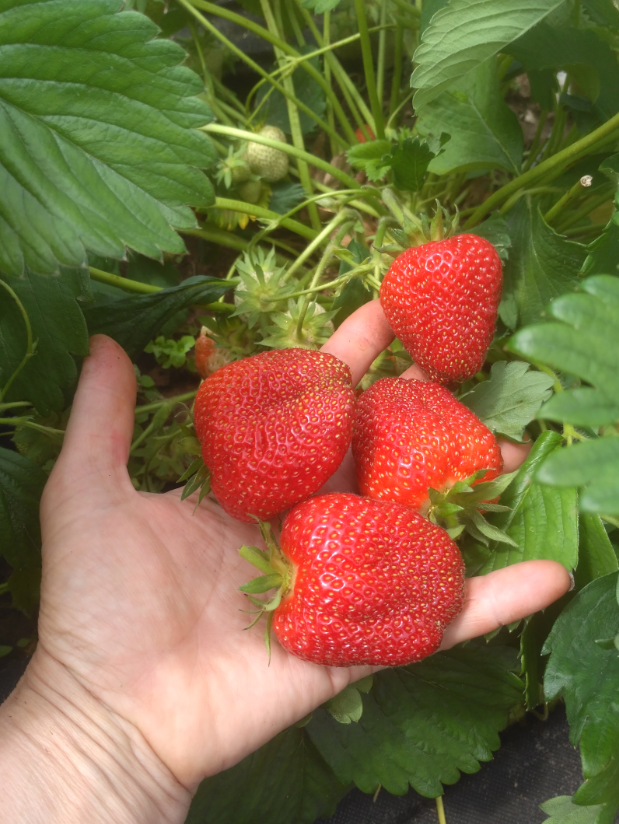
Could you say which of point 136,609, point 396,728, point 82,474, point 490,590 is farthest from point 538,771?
point 82,474

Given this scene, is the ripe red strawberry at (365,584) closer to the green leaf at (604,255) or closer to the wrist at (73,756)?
the wrist at (73,756)

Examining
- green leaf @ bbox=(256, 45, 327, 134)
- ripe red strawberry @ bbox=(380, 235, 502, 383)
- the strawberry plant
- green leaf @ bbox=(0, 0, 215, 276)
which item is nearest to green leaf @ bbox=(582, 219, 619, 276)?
the strawberry plant

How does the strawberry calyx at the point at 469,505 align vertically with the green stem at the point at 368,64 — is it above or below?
below

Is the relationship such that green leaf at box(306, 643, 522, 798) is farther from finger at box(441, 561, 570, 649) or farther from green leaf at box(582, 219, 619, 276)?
green leaf at box(582, 219, 619, 276)

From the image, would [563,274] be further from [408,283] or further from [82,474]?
[82,474]

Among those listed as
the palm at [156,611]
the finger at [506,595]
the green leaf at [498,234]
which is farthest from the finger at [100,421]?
the green leaf at [498,234]
